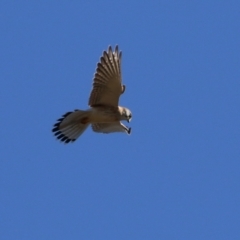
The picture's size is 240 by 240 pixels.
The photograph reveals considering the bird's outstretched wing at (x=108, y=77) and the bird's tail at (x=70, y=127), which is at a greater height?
the bird's outstretched wing at (x=108, y=77)

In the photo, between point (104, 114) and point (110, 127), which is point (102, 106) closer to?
point (104, 114)

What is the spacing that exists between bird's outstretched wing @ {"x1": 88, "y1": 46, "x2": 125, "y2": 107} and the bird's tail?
49 cm

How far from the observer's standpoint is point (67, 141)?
49.4ft

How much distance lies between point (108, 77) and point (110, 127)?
1252 mm

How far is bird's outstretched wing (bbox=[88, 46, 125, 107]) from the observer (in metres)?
14.8

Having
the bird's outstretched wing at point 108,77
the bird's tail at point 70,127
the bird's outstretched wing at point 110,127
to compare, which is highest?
the bird's outstretched wing at point 108,77

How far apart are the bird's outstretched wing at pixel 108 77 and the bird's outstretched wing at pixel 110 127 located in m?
0.70

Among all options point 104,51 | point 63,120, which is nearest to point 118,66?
point 104,51

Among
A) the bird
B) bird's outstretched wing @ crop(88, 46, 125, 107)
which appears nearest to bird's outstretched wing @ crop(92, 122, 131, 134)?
the bird

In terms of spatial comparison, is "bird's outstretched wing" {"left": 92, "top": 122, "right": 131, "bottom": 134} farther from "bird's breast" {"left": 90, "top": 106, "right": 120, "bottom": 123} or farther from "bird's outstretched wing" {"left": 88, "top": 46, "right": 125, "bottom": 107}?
"bird's outstretched wing" {"left": 88, "top": 46, "right": 125, "bottom": 107}

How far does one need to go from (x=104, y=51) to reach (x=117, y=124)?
4.65 ft

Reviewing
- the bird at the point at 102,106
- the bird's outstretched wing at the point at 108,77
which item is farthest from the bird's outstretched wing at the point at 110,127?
the bird's outstretched wing at the point at 108,77

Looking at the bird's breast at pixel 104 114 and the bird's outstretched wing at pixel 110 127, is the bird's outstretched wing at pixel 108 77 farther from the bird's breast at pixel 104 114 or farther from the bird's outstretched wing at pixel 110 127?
the bird's outstretched wing at pixel 110 127

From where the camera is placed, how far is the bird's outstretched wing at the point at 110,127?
15414mm
